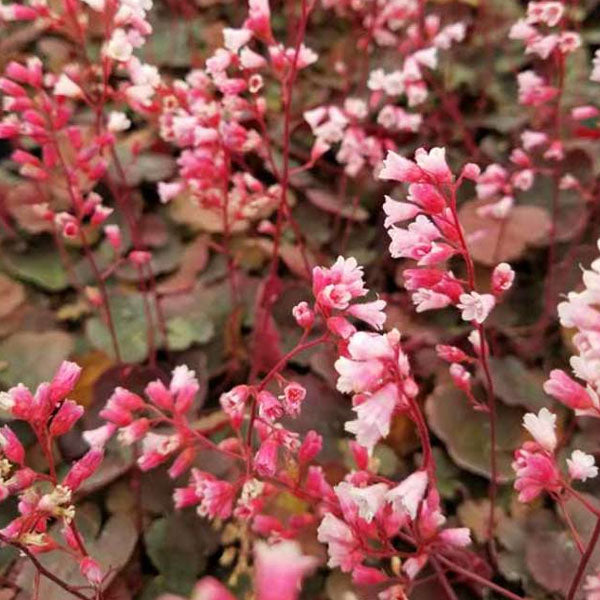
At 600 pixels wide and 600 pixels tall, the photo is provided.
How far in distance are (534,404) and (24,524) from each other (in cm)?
99

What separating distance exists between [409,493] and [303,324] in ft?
0.75

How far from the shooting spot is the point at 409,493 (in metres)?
0.82

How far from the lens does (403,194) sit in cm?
184

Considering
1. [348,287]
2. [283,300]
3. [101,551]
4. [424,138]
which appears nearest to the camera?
[348,287]

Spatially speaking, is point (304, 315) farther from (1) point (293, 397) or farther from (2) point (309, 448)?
(2) point (309, 448)

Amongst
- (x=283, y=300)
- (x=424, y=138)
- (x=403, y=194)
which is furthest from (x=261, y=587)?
(x=424, y=138)

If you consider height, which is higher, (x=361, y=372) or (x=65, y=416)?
(x=361, y=372)

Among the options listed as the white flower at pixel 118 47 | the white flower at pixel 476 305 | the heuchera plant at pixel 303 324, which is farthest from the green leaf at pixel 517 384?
the white flower at pixel 118 47

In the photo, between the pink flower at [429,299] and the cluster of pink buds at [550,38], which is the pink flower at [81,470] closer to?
the pink flower at [429,299]

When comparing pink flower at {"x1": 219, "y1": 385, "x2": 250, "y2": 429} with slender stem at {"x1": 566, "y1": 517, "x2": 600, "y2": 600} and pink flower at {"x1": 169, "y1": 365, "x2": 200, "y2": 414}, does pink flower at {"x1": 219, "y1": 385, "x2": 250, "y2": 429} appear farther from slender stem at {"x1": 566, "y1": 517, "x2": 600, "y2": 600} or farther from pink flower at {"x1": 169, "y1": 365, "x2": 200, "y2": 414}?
slender stem at {"x1": 566, "y1": 517, "x2": 600, "y2": 600}

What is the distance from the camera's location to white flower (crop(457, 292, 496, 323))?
0.82 m

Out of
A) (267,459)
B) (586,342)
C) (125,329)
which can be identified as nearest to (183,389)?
(267,459)


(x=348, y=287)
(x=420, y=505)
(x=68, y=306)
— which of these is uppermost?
(x=348, y=287)

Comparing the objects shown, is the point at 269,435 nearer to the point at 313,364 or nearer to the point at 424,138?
the point at 313,364
